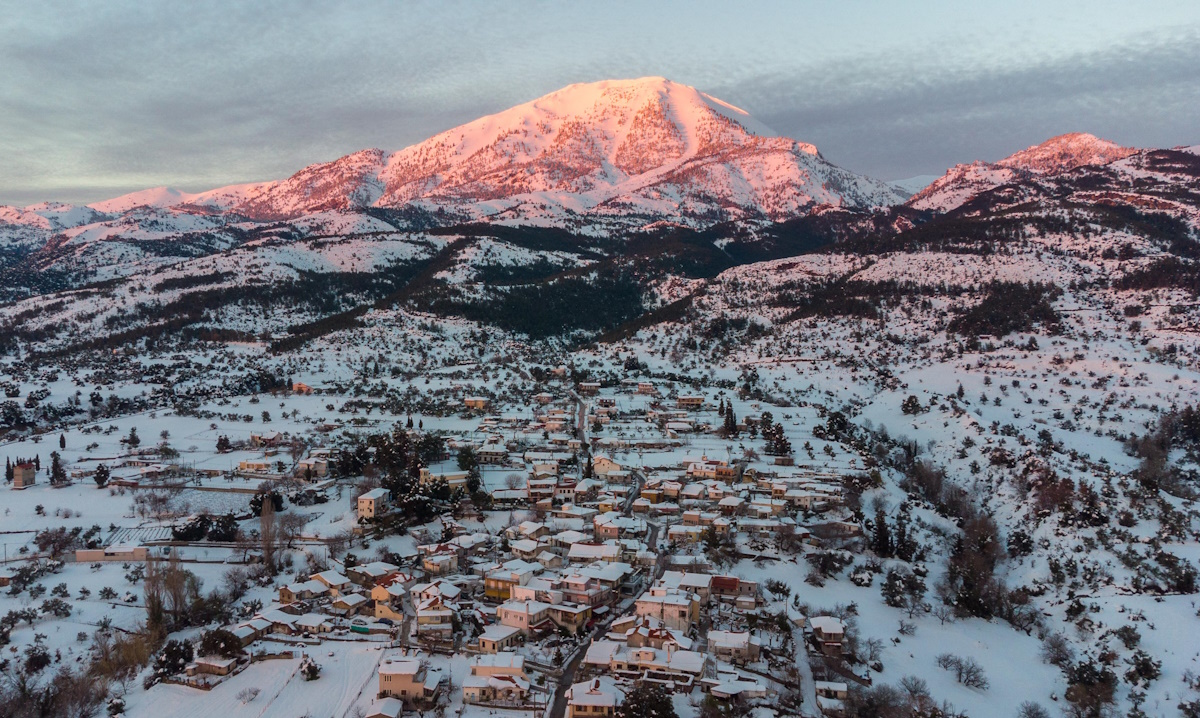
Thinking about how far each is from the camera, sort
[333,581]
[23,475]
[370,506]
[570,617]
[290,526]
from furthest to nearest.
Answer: [23,475], [370,506], [290,526], [333,581], [570,617]

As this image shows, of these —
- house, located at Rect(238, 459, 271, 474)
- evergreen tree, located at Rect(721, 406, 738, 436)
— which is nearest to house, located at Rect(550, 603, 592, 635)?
house, located at Rect(238, 459, 271, 474)

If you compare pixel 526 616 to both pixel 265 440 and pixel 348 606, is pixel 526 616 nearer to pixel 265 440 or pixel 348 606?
pixel 348 606

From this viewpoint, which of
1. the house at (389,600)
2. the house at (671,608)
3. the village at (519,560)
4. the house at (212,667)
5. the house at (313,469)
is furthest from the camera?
the house at (313,469)

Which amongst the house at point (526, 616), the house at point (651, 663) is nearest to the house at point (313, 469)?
the house at point (526, 616)

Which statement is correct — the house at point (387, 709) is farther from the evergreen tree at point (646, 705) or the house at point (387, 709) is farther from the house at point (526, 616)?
the evergreen tree at point (646, 705)

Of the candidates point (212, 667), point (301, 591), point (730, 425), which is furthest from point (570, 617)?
point (730, 425)

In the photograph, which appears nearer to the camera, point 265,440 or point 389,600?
point 389,600

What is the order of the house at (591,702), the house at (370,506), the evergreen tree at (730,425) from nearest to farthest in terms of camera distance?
the house at (591,702) < the house at (370,506) < the evergreen tree at (730,425)

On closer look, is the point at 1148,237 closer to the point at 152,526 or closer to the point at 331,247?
the point at 152,526
